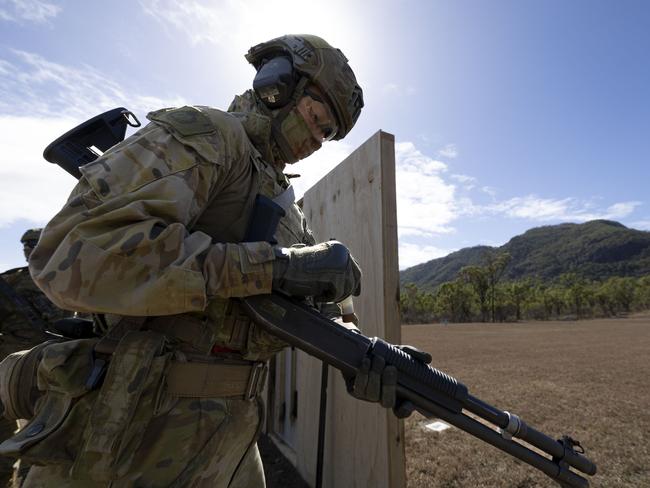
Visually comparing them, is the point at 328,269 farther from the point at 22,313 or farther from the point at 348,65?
the point at 22,313

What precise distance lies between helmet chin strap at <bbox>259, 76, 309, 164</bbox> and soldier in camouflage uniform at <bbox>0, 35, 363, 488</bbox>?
0.46 feet

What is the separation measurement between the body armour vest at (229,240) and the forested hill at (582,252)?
122165 millimetres

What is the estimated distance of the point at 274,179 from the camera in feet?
5.68

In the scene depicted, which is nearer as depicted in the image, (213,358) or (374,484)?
(213,358)

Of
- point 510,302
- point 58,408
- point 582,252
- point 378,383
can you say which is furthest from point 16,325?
point 582,252

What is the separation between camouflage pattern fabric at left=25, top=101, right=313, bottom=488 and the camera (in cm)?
110

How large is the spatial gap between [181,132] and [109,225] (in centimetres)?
39

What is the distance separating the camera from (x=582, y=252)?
5797 inches

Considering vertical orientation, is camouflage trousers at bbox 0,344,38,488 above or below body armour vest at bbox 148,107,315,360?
below

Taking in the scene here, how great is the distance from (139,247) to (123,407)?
0.50 meters

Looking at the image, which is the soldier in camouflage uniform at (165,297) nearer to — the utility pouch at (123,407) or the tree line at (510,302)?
the utility pouch at (123,407)

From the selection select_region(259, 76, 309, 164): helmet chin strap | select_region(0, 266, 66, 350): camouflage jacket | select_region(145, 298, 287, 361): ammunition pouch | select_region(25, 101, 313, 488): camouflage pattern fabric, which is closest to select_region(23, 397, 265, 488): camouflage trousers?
select_region(25, 101, 313, 488): camouflage pattern fabric

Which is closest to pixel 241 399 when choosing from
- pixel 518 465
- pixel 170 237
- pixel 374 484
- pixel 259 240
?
pixel 259 240

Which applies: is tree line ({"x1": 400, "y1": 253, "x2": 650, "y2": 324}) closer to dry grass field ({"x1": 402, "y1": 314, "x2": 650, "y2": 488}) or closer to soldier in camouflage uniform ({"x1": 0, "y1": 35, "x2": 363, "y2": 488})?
dry grass field ({"x1": 402, "y1": 314, "x2": 650, "y2": 488})
